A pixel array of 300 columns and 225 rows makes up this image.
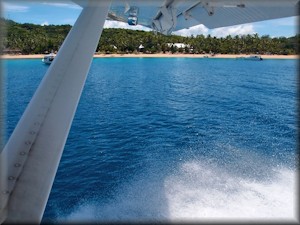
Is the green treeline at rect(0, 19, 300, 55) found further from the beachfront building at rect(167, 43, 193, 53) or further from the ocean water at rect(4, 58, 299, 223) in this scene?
the ocean water at rect(4, 58, 299, 223)

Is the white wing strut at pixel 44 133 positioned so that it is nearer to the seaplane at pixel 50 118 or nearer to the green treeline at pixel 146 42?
the seaplane at pixel 50 118

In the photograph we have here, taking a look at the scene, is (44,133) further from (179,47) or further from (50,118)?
(179,47)

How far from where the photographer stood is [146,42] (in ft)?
405

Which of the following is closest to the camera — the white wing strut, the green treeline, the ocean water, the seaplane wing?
the white wing strut

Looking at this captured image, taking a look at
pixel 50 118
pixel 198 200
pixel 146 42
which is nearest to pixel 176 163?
pixel 198 200

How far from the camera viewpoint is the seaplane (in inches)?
96.7

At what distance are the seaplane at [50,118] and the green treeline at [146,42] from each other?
105919 mm

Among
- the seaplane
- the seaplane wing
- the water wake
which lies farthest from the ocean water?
the seaplane

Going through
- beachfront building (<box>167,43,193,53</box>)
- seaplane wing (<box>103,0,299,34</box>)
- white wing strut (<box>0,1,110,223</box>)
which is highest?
beachfront building (<box>167,43,193,53</box>)

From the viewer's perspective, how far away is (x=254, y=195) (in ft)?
41.2

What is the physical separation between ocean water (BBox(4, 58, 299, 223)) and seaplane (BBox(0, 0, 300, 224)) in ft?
27.0

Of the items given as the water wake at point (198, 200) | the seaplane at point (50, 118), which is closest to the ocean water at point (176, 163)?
the water wake at point (198, 200)

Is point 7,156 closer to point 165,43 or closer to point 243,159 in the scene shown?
point 243,159

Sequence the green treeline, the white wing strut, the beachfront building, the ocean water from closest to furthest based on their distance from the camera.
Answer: the white wing strut, the ocean water, the green treeline, the beachfront building
